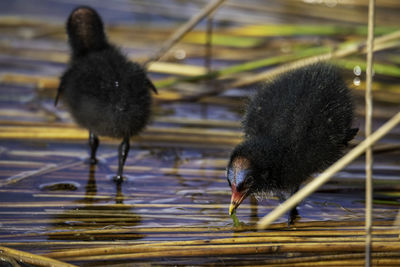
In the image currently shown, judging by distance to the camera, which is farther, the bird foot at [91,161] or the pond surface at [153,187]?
the bird foot at [91,161]

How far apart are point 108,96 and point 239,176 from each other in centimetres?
125

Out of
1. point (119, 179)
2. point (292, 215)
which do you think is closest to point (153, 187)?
point (119, 179)

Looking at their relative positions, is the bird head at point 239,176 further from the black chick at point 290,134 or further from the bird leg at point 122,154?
the bird leg at point 122,154

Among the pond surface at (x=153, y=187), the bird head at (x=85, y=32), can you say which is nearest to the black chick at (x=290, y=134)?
the pond surface at (x=153, y=187)

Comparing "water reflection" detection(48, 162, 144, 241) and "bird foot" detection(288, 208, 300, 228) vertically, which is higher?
"bird foot" detection(288, 208, 300, 228)

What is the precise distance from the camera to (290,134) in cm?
434

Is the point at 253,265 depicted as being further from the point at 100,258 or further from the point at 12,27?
the point at 12,27

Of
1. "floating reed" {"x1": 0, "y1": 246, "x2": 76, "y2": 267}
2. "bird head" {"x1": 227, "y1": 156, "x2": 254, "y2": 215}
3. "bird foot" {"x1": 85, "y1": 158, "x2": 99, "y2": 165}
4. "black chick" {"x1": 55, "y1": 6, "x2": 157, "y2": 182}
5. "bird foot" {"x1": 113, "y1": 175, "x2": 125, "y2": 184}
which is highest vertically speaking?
"black chick" {"x1": 55, "y1": 6, "x2": 157, "y2": 182}

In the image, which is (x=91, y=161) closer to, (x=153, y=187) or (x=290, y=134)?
(x=153, y=187)

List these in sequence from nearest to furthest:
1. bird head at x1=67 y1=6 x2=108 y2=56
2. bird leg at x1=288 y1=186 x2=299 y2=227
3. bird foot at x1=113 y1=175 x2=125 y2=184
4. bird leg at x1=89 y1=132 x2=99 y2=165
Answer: bird leg at x1=288 y1=186 x2=299 y2=227 < bird foot at x1=113 y1=175 x2=125 y2=184 < bird leg at x1=89 y1=132 x2=99 y2=165 < bird head at x1=67 y1=6 x2=108 y2=56

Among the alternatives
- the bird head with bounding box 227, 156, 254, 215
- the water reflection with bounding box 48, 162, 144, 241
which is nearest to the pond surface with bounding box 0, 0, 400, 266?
the water reflection with bounding box 48, 162, 144, 241

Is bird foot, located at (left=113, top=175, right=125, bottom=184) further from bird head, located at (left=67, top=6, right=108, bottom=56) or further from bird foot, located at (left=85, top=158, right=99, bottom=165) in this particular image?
bird head, located at (left=67, top=6, right=108, bottom=56)

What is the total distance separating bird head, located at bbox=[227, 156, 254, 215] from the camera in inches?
158

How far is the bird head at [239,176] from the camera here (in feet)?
13.2
